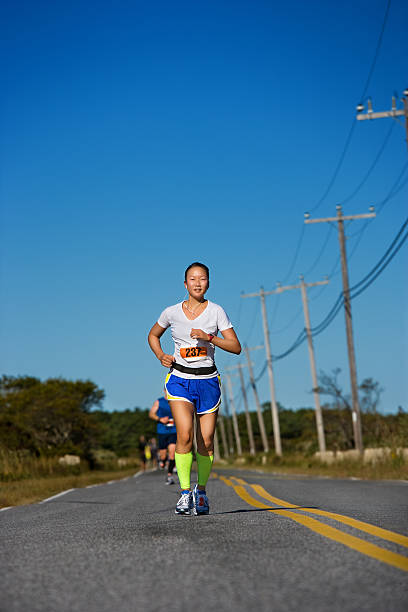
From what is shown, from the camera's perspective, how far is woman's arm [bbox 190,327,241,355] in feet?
23.4

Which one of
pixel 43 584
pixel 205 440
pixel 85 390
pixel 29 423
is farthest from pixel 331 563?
pixel 85 390

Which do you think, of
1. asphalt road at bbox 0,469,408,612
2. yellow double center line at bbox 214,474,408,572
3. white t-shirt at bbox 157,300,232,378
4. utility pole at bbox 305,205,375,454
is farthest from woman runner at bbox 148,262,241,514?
utility pole at bbox 305,205,375,454

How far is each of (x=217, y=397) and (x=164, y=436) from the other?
1030cm

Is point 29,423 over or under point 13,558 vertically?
over

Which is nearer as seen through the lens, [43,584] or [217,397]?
[43,584]

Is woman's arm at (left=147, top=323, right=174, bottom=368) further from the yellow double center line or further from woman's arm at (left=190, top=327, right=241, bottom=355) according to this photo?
the yellow double center line

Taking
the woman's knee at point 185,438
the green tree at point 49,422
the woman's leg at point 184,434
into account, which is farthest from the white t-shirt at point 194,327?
the green tree at point 49,422

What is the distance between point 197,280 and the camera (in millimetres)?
7461

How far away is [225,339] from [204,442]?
1.00 metres

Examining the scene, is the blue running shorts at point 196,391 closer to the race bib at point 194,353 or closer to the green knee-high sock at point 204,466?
the race bib at point 194,353

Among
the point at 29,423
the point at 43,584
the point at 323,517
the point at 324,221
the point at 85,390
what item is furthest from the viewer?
the point at 85,390

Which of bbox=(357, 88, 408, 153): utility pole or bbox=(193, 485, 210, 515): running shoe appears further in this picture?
bbox=(357, 88, 408, 153): utility pole

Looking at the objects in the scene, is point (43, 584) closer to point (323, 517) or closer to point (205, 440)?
point (323, 517)

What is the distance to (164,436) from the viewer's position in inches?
688
